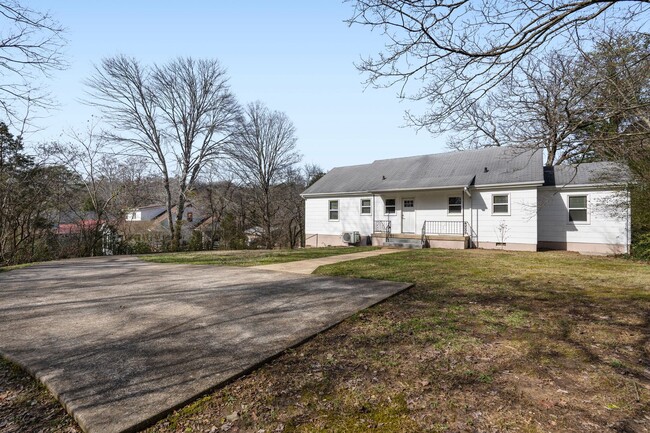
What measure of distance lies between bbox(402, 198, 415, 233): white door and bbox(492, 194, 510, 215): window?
3812 millimetres

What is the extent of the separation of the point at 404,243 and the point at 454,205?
10.0 feet

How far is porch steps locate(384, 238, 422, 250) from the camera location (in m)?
16.0

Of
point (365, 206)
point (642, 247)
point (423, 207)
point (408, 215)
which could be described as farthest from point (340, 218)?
point (642, 247)

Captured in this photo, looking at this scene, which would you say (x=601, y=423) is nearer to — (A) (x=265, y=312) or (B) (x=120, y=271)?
(A) (x=265, y=312)

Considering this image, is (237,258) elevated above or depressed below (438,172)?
below

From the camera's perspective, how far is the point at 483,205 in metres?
15.5

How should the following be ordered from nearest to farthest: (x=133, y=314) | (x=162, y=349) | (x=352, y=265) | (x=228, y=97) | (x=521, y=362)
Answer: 1. (x=521, y=362)
2. (x=162, y=349)
3. (x=133, y=314)
4. (x=352, y=265)
5. (x=228, y=97)

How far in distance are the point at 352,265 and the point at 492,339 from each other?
235 inches

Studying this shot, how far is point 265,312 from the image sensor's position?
187 inches

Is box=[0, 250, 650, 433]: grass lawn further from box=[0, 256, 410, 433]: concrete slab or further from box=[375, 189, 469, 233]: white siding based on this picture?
box=[375, 189, 469, 233]: white siding

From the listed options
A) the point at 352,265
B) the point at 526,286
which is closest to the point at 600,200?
the point at 526,286

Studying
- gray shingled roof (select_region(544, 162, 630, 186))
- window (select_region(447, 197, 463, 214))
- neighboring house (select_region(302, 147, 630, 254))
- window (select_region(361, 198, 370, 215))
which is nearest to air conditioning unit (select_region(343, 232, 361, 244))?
neighboring house (select_region(302, 147, 630, 254))

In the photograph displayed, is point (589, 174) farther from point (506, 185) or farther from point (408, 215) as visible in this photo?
point (408, 215)

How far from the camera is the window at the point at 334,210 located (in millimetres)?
20266
